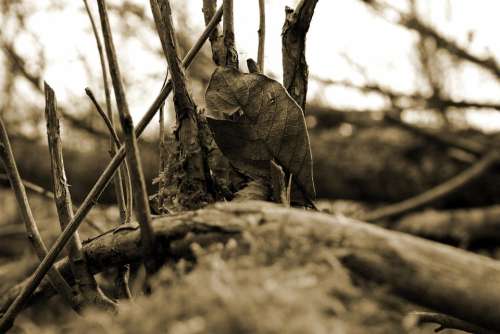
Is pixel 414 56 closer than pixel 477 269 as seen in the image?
No

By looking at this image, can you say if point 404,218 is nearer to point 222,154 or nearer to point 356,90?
point 356,90

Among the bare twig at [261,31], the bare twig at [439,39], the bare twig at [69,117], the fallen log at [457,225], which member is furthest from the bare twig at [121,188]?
the bare twig at [439,39]

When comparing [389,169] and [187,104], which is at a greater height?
[187,104]

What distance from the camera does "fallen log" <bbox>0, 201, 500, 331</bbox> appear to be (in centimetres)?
37

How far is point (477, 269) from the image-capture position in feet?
1.22

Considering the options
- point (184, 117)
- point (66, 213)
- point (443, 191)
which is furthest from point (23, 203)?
point (443, 191)

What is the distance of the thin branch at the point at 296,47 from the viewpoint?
0.60 metres

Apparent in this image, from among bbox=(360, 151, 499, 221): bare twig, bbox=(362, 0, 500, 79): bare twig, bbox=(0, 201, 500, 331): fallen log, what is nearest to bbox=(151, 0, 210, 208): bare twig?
bbox=(0, 201, 500, 331): fallen log

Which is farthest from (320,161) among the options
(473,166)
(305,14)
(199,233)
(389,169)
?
(199,233)

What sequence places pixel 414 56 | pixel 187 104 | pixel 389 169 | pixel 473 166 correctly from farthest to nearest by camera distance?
pixel 414 56
pixel 389 169
pixel 473 166
pixel 187 104

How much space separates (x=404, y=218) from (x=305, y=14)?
6.25 ft

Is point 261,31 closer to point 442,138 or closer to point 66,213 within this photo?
point 66,213

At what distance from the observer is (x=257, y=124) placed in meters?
0.57

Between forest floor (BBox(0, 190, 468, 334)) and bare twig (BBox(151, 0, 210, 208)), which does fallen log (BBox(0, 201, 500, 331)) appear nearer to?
forest floor (BBox(0, 190, 468, 334))
